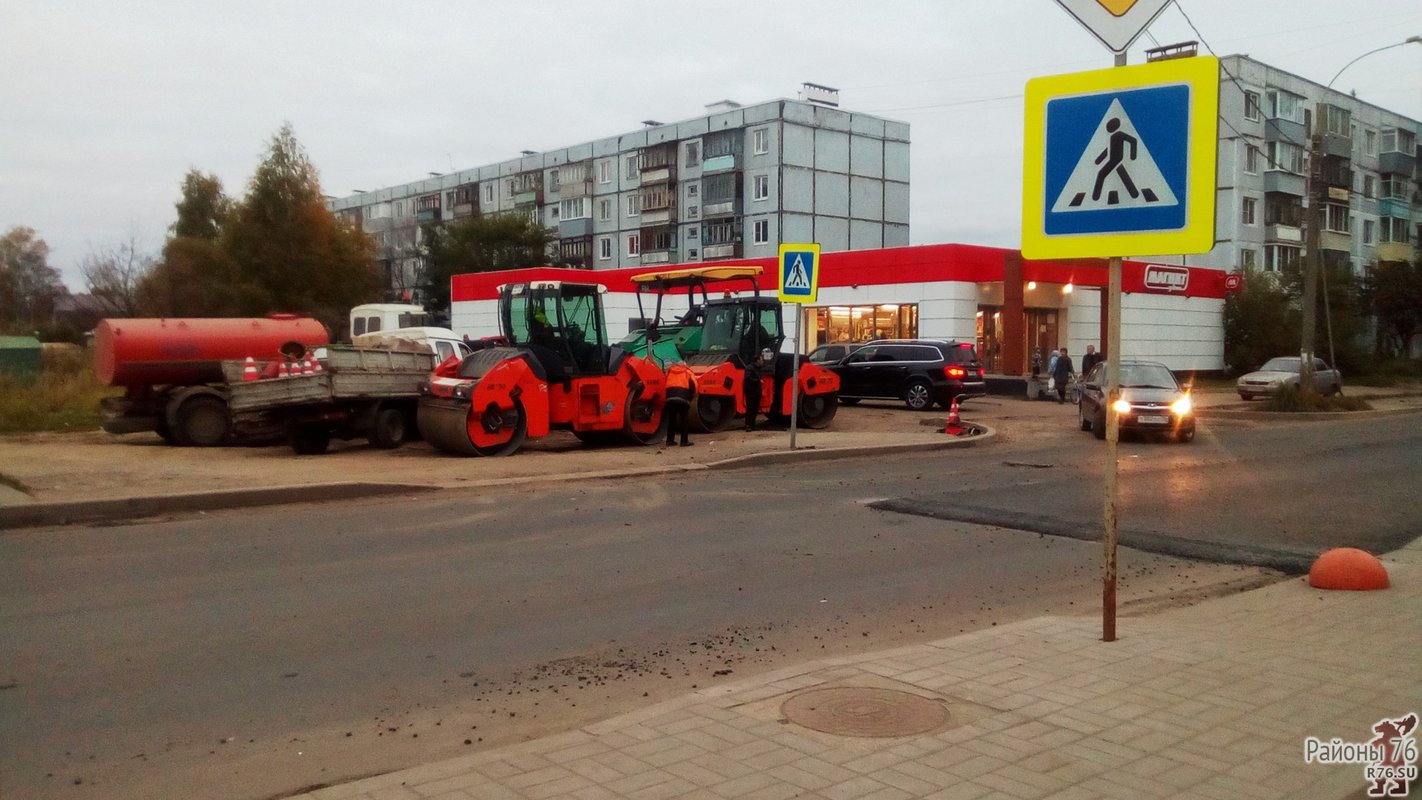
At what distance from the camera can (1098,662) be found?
18.8 ft

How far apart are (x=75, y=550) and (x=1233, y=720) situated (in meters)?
8.62

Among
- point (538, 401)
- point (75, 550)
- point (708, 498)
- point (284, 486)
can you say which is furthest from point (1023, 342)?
point (75, 550)

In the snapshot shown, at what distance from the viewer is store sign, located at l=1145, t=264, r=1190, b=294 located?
43500 millimetres

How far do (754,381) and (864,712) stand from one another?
16.4m

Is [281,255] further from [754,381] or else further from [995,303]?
[754,381]

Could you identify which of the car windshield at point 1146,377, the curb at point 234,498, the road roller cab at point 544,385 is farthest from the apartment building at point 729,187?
the curb at point 234,498

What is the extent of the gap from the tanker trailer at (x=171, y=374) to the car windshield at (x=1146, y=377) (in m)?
15.2

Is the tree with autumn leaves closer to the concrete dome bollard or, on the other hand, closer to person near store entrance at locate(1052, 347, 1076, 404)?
person near store entrance at locate(1052, 347, 1076, 404)

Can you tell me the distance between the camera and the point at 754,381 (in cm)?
2119

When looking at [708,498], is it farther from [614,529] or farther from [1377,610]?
[1377,610]

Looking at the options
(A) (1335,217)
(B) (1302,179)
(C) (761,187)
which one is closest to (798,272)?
(B) (1302,179)

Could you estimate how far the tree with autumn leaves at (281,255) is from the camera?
48094mm

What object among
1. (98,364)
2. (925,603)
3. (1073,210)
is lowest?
(925,603)

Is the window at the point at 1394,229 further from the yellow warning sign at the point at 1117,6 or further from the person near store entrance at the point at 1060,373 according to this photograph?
the yellow warning sign at the point at 1117,6
